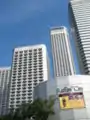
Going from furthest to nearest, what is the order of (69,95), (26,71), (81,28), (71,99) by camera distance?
1. (26,71)
2. (81,28)
3. (69,95)
4. (71,99)

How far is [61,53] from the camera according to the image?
142 m

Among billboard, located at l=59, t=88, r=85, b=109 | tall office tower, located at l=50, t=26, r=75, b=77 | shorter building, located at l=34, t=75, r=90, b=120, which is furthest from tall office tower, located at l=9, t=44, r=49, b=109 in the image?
billboard, located at l=59, t=88, r=85, b=109

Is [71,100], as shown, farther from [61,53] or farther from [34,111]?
[61,53]

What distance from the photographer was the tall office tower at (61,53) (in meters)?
132

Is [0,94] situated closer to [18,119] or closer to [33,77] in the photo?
[33,77]

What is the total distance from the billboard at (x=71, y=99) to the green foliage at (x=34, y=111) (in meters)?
1.45

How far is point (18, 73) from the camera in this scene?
113312 millimetres

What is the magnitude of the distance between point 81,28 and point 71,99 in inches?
3319

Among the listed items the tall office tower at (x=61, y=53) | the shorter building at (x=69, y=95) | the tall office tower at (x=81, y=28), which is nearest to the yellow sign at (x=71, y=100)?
the shorter building at (x=69, y=95)

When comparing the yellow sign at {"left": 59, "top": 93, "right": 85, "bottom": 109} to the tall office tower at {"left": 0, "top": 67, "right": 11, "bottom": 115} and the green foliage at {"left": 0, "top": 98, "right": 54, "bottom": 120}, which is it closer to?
the green foliage at {"left": 0, "top": 98, "right": 54, "bottom": 120}

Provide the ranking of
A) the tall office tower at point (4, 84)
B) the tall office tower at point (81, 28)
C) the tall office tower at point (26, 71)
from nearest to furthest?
the tall office tower at point (81, 28) → the tall office tower at point (26, 71) → the tall office tower at point (4, 84)

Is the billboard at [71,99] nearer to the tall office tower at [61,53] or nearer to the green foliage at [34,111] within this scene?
the green foliage at [34,111]

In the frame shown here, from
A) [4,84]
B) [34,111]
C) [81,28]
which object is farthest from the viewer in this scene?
[4,84]

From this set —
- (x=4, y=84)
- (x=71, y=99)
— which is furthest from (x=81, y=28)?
(x=71, y=99)
